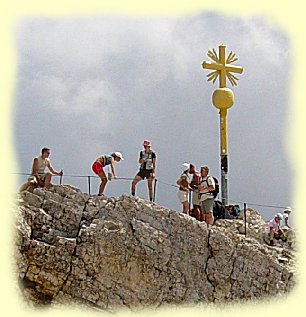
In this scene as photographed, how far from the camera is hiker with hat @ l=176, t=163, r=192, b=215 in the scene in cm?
1728

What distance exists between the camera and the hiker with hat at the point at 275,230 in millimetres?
19453

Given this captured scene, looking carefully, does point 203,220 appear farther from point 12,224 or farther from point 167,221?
point 12,224

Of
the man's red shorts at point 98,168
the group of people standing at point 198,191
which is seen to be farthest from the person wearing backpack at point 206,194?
the man's red shorts at point 98,168

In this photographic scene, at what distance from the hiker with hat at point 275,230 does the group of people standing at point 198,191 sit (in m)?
2.60

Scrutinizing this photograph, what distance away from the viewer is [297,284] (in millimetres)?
17375

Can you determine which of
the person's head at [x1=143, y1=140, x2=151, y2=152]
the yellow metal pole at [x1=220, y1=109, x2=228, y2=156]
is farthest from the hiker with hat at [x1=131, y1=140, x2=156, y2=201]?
the yellow metal pole at [x1=220, y1=109, x2=228, y2=156]

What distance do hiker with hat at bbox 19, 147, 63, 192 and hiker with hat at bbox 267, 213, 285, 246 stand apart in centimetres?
699

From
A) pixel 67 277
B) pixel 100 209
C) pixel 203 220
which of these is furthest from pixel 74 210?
pixel 203 220

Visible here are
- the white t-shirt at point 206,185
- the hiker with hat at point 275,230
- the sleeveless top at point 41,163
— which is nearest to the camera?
the sleeveless top at point 41,163

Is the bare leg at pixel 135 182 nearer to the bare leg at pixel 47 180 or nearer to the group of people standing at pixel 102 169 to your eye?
the group of people standing at pixel 102 169

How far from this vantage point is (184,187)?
678 inches

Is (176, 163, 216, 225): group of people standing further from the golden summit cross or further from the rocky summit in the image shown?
the golden summit cross

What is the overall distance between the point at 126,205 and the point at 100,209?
0.69 m

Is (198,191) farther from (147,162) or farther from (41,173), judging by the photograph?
(41,173)
